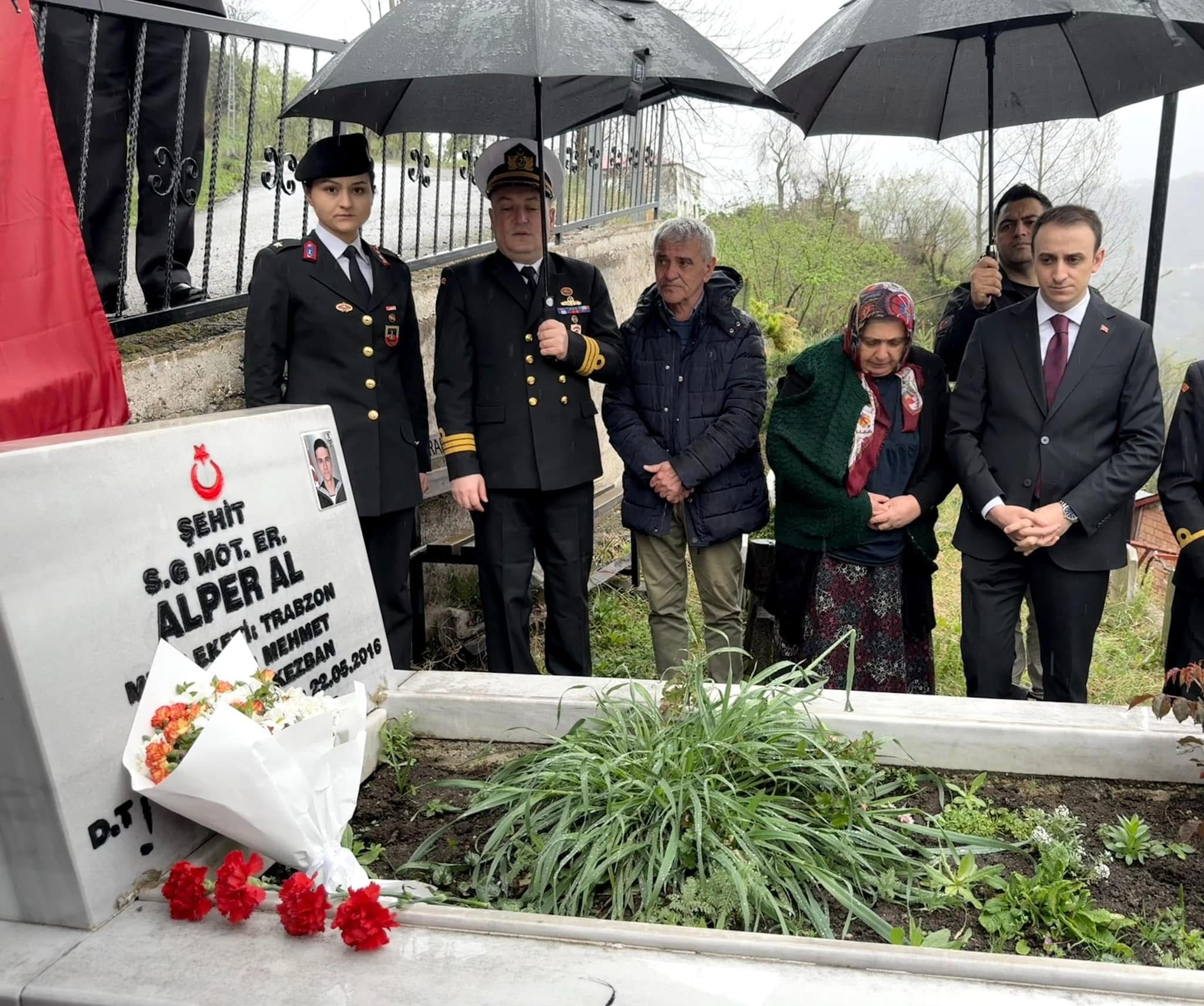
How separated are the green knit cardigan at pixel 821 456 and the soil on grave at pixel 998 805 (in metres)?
1.30

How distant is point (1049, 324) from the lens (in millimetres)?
3527

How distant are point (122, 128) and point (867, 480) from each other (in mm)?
2880

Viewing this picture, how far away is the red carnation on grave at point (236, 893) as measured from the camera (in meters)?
1.79

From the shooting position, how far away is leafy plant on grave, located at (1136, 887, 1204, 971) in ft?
6.31

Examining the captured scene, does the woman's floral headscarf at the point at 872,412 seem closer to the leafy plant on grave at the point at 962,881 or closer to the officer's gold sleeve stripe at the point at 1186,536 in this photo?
the officer's gold sleeve stripe at the point at 1186,536

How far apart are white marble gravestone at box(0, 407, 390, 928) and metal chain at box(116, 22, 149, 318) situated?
1521mm

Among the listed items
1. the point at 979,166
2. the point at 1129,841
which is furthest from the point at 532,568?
the point at 979,166

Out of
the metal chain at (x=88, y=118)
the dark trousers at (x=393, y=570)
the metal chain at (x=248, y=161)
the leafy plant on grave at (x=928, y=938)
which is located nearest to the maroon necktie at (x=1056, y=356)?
the leafy plant on grave at (x=928, y=938)

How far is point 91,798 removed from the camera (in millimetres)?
1869

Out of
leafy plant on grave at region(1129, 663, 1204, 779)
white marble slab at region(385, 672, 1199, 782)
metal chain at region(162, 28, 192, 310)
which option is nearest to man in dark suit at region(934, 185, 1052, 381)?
white marble slab at region(385, 672, 1199, 782)

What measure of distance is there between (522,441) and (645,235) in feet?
15.7

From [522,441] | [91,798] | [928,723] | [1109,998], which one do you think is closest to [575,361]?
[522,441]

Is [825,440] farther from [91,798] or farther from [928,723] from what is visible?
[91,798]

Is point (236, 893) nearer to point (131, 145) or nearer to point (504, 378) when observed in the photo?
point (504, 378)
